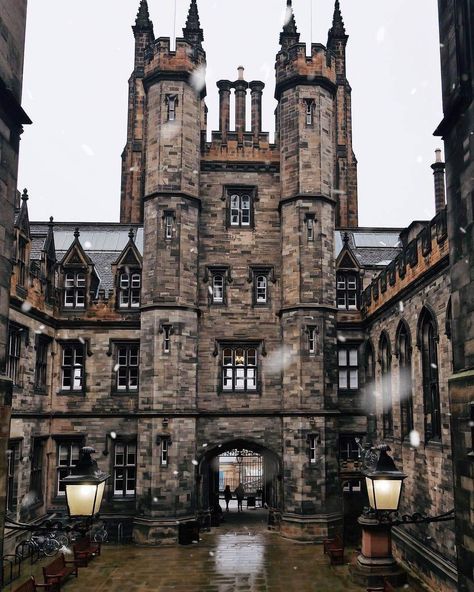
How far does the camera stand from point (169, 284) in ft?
75.9

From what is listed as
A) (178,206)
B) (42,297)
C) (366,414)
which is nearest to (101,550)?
(42,297)

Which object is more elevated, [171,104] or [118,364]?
[171,104]

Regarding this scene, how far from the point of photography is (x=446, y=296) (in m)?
15.0

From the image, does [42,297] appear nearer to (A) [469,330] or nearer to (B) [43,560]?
(B) [43,560]

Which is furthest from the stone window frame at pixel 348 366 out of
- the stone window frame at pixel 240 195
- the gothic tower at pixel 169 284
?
the stone window frame at pixel 240 195

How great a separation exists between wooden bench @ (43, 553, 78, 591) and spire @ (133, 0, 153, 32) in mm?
24295

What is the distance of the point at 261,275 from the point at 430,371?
374 inches

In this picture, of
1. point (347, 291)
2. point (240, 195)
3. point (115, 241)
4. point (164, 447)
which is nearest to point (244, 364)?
point (164, 447)

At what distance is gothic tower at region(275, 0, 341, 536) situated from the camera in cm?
2227

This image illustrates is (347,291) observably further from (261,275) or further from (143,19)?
(143,19)

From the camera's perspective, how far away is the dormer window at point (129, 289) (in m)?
24.4

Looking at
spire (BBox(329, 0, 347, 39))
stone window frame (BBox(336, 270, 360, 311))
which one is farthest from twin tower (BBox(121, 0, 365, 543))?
spire (BBox(329, 0, 347, 39))

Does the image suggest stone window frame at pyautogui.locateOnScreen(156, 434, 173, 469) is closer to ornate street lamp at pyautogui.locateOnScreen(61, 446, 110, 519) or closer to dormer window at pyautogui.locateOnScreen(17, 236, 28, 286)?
dormer window at pyautogui.locateOnScreen(17, 236, 28, 286)

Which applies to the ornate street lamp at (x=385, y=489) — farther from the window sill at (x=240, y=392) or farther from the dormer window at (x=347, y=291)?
the dormer window at (x=347, y=291)
